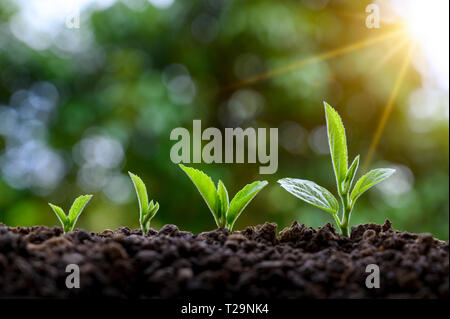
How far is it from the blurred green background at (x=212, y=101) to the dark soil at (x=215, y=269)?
3180 mm

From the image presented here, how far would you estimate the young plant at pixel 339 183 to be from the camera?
38.9 inches

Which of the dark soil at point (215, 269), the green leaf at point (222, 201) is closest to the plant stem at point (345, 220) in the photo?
the dark soil at point (215, 269)

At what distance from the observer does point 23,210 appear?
440 centimetres

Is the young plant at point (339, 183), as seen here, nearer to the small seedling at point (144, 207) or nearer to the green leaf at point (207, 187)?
the green leaf at point (207, 187)

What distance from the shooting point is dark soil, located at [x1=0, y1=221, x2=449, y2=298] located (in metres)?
0.64

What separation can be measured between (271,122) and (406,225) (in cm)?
164

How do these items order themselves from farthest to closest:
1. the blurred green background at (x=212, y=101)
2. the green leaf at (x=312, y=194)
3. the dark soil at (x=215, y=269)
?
the blurred green background at (x=212, y=101)
the green leaf at (x=312, y=194)
the dark soil at (x=215, y=269)

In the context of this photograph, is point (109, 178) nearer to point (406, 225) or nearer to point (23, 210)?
point (23, 210)

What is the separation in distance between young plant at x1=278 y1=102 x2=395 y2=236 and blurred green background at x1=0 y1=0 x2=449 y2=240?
9.71 feet

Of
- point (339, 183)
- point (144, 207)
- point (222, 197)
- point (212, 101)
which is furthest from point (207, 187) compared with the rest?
point (212, 101)

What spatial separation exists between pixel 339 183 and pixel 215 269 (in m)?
0.44

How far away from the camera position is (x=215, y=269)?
701 mm

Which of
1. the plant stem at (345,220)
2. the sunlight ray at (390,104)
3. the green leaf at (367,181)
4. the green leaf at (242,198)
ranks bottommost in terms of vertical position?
the plant stem at (345,220)
